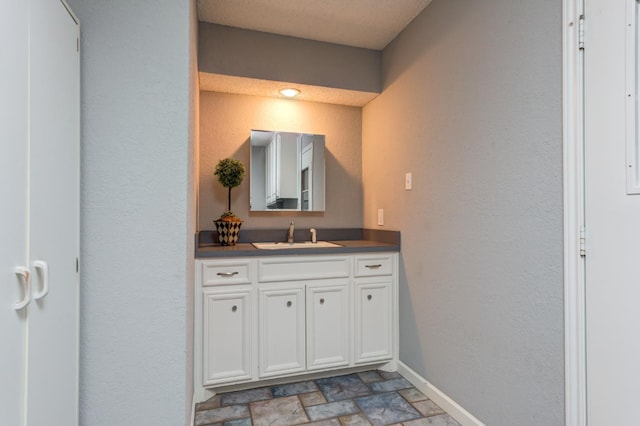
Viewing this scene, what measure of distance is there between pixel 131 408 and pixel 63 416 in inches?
10.8

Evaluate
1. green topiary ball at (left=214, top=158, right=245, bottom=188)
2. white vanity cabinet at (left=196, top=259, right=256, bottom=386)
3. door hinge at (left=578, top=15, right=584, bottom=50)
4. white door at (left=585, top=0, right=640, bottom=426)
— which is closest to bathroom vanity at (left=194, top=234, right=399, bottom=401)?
white vanity cabinet at (left=196, top=259, right=256, bottom=386)

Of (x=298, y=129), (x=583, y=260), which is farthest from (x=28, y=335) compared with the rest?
(x=298, y=129)

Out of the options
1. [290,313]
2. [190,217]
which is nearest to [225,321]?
[290,313]

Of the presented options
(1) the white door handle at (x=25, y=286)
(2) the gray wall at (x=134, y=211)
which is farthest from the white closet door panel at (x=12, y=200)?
(2) the gray wall at (x=134, y=211)

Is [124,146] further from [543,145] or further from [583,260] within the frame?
[583,260]

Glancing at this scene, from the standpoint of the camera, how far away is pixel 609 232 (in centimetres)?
A: 124

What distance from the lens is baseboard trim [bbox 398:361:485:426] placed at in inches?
73.0

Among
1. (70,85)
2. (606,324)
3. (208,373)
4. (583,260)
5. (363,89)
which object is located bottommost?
(208,373)

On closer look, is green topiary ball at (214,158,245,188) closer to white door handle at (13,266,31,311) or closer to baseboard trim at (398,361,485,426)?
white door handle at (13,266,31,311)

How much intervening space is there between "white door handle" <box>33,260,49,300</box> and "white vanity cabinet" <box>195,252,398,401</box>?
43.0 inches

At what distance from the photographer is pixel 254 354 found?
2262 millimetres

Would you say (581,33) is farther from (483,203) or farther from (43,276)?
(43,276)

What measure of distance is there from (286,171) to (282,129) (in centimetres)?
36

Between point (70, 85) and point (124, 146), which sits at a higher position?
point (70, 85)
